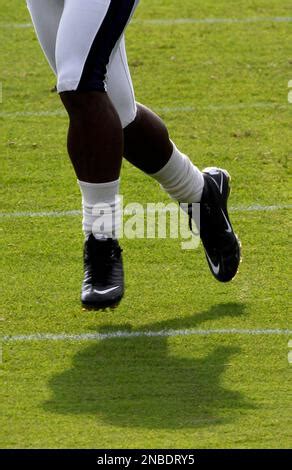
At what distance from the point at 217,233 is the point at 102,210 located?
695 mm

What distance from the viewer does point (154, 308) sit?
4.94m

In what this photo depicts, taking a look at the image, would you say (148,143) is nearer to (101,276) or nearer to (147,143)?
(147,143)

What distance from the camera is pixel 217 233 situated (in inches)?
202

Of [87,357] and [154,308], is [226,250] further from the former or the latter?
[87,357]

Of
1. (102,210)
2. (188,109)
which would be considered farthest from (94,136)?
(188,109)

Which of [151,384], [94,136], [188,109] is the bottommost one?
[151,384]

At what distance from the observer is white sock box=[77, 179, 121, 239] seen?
4.56 metres

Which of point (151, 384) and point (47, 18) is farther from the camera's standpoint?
point (47, 18)

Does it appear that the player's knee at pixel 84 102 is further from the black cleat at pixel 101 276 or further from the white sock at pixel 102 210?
the black cleat at pixel 101 276

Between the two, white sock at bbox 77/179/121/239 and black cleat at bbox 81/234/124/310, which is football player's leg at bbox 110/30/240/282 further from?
black cleat at bbox 81/234/124/310

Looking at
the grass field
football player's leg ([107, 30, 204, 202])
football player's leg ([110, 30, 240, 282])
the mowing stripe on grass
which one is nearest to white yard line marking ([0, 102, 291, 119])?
the grass field

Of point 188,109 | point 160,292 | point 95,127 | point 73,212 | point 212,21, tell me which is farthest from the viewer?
point 212,21
